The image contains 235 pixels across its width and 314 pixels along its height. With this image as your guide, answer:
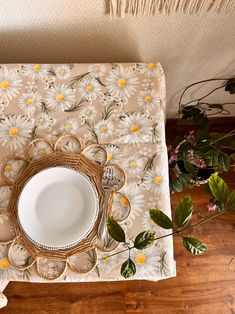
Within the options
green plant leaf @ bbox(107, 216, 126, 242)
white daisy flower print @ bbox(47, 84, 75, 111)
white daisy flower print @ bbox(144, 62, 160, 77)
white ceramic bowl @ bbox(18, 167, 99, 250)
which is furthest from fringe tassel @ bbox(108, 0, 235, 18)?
green plant leaf @ bbox(107, 216, 126, 242)

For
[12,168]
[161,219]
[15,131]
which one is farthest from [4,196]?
[161,219]

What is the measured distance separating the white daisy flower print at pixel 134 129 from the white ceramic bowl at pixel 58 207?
0.16 metres

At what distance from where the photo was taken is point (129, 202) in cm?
86

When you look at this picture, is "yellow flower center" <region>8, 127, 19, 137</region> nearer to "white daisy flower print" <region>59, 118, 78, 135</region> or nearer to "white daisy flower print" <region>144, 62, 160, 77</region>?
"white daisy flower print" <region>59, 118, 78, 135</region>

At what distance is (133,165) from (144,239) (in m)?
0.20

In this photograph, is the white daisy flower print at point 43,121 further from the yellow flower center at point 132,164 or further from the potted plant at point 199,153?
the potted plant at point 199,153

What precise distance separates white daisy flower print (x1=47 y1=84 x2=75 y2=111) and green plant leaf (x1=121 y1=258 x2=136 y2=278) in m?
0.44

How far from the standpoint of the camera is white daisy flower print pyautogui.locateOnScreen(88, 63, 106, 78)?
3.17 feet

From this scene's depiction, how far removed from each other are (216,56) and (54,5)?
0.57 m

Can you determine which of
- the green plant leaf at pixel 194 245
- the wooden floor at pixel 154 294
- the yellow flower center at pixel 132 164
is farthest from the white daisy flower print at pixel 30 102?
the wooden floor at pixel 154 294

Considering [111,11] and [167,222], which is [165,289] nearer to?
[167,222]

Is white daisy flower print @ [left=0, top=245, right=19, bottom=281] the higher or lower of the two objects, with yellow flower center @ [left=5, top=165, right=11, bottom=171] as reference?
lower

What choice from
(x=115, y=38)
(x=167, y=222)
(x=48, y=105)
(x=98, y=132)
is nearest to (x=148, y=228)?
(x=167, y=222)

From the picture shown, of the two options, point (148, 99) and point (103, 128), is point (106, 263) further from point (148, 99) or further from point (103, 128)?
point (148, 99)
